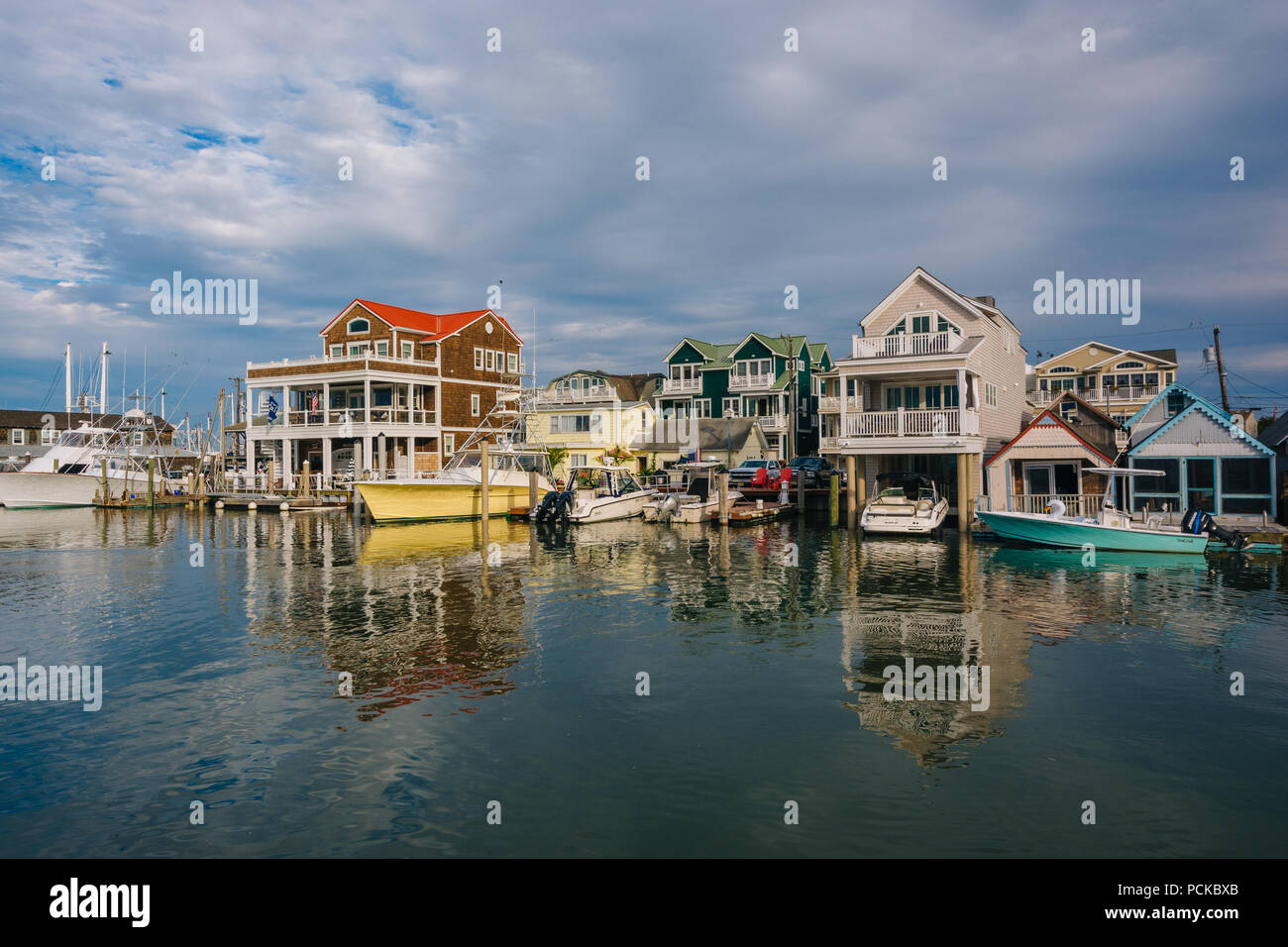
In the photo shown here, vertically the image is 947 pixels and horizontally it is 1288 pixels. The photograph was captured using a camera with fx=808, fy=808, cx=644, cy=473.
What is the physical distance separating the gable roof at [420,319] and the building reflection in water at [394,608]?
88.4 feet

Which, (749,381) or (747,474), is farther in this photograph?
(749,381)

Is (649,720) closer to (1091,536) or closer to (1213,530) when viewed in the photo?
(1091,536)

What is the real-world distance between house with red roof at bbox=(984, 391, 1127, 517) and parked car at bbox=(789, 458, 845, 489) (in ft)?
39.5

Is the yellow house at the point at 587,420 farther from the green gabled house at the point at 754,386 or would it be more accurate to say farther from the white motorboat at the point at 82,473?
the white motorboat at the point at 82,473

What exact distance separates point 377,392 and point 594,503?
26.0 m

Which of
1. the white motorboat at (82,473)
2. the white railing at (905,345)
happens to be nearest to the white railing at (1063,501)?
the white railing at (905,345)

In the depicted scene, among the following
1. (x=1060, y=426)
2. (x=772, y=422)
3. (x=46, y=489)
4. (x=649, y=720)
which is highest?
(x=772, y=422)

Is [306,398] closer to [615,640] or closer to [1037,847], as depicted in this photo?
[615,640]

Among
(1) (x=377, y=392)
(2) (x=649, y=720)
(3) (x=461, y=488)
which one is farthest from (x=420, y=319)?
(2) (x=649, y=720)

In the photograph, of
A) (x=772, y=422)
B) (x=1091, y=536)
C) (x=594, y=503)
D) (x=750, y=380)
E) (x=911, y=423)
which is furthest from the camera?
(x=750, y=380)

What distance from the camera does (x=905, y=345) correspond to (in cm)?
3594

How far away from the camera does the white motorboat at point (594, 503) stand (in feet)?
136

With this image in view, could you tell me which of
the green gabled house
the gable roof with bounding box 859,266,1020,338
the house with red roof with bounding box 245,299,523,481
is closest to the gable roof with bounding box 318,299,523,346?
the house with red roof with bounding box 245,299,523,481

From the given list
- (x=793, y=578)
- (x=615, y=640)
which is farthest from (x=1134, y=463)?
(x=615, y=640)
